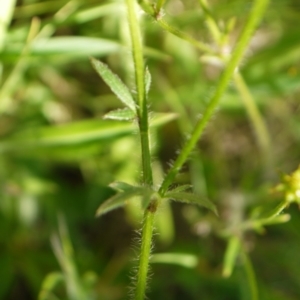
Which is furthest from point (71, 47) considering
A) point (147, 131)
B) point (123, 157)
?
point (147, 131)

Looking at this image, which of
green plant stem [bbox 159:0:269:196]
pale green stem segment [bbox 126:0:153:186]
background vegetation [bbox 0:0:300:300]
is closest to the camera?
green plant stem [bbox 159:0:269:196]

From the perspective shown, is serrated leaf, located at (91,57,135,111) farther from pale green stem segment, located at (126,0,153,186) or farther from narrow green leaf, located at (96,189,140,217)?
narrow green leaf, located at (96,189,140,217)

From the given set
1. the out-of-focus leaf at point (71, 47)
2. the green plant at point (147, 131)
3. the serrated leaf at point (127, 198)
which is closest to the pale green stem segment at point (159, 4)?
the green plant at point (147, 131)

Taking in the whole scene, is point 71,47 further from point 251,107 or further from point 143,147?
point 143,147

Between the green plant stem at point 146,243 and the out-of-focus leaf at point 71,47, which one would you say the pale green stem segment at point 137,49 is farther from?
the out-of-focus leaf at point 71,47

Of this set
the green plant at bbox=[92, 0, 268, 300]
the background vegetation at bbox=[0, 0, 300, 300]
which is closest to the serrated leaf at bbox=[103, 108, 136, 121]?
the green plant at bbox=[92, 0, 268, 300]

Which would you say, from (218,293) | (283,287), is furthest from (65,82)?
(283,287)

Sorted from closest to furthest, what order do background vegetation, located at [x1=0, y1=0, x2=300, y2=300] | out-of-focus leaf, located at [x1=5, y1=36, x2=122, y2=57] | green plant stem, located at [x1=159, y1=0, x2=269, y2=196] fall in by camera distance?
1. green plant stem, located at [x1=159, y1=0, x2=269, y2=196]
2. out-of-focus leaf, located at [x1=5, y1=36, x2=122, y2=57]
3. background vegetation, located at [x1=0, y1=0, x2=300, y2=300]

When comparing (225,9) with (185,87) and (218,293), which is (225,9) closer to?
(185,87)
